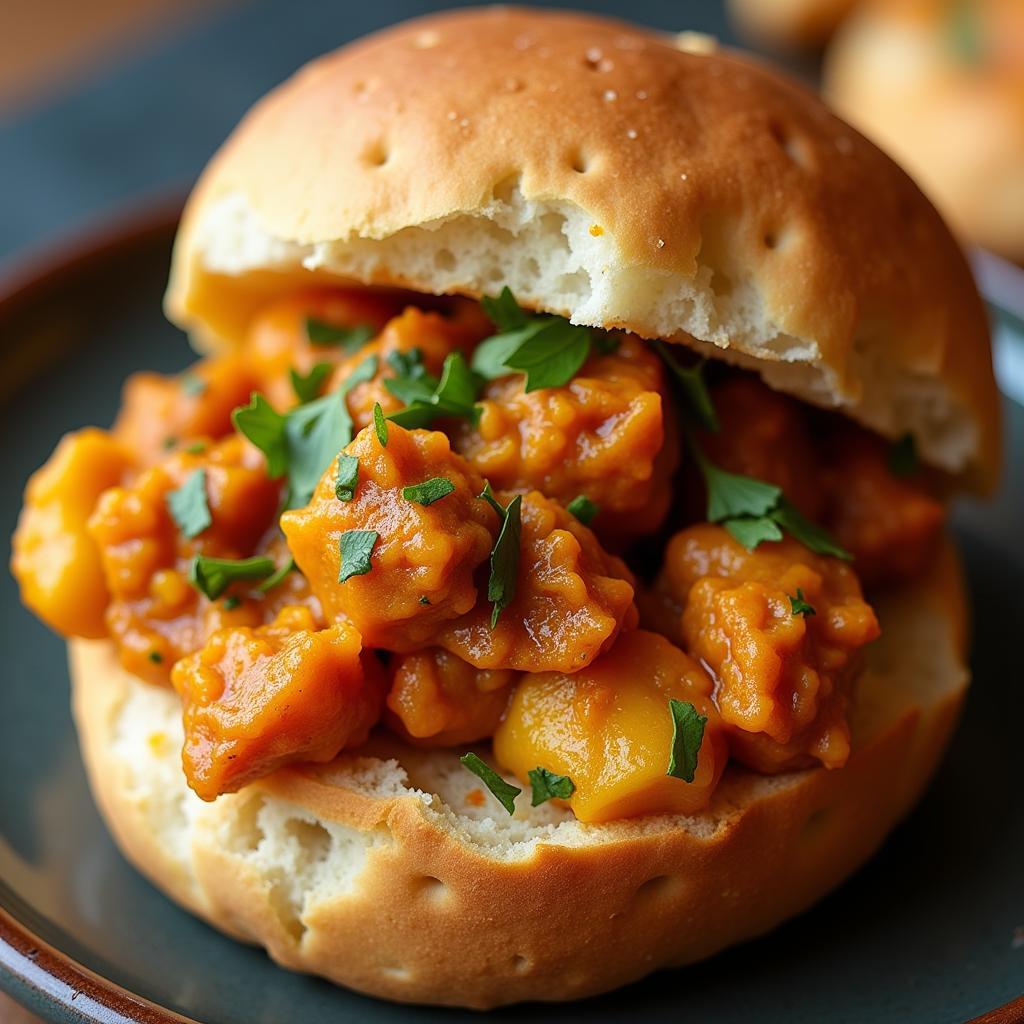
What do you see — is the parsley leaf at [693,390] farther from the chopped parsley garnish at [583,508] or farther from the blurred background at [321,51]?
the blurred background at [321,51]

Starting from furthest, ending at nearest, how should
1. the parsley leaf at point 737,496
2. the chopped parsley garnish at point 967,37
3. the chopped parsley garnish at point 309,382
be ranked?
the chopped parsley garnish at point 967,37, the chopped parsley garnish at point 309,382, the parsley leaf at point 737,496

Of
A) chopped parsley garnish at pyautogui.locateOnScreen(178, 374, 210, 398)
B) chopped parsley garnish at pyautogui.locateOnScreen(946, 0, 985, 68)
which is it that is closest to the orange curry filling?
chopped parsley garnish at pyautogui.locateOnScreen(178, 374, 210, 398)

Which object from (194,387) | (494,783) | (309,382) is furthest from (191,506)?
(494,783)

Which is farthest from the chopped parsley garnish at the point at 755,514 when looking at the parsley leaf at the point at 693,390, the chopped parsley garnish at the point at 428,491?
the chopped parsley garnish at the point at 428,491

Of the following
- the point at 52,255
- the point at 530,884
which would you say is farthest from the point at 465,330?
the point at 52,255

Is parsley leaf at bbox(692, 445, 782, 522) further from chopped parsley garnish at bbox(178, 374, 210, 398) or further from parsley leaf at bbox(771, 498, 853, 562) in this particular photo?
chopped parsley garnish at bbox(178, 374, 210, 398)

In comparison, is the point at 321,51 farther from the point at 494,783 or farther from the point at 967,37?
the point at 494,783
